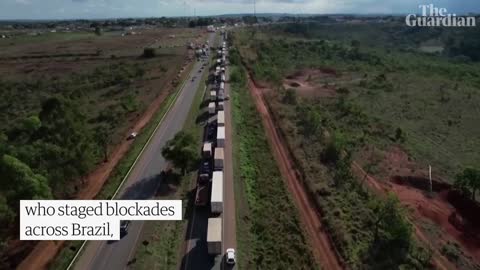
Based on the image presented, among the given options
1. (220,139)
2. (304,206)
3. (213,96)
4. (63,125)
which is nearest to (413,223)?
(304,206)

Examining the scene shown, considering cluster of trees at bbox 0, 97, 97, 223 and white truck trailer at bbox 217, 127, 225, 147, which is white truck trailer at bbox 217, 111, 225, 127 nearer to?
white truck trailer at bbox 217, 127, 225, 147

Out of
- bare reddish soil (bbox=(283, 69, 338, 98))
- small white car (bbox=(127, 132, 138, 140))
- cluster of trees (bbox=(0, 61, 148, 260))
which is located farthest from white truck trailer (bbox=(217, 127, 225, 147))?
bare reddish soil (bbox=(283, 69, 338, 98))

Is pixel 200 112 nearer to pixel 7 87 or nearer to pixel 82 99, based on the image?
pixel 82 99

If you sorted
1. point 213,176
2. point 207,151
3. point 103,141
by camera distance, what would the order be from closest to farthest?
1. point 213,176
2. point 207,151
3. point 103,141

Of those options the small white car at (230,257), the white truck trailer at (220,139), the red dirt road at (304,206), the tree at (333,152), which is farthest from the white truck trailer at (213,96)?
the small white car at (230,257)

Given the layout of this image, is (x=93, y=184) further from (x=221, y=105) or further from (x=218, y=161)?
(x=221, y=105)

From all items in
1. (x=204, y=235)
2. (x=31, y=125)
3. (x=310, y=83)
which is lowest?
(x=204, y=235)
